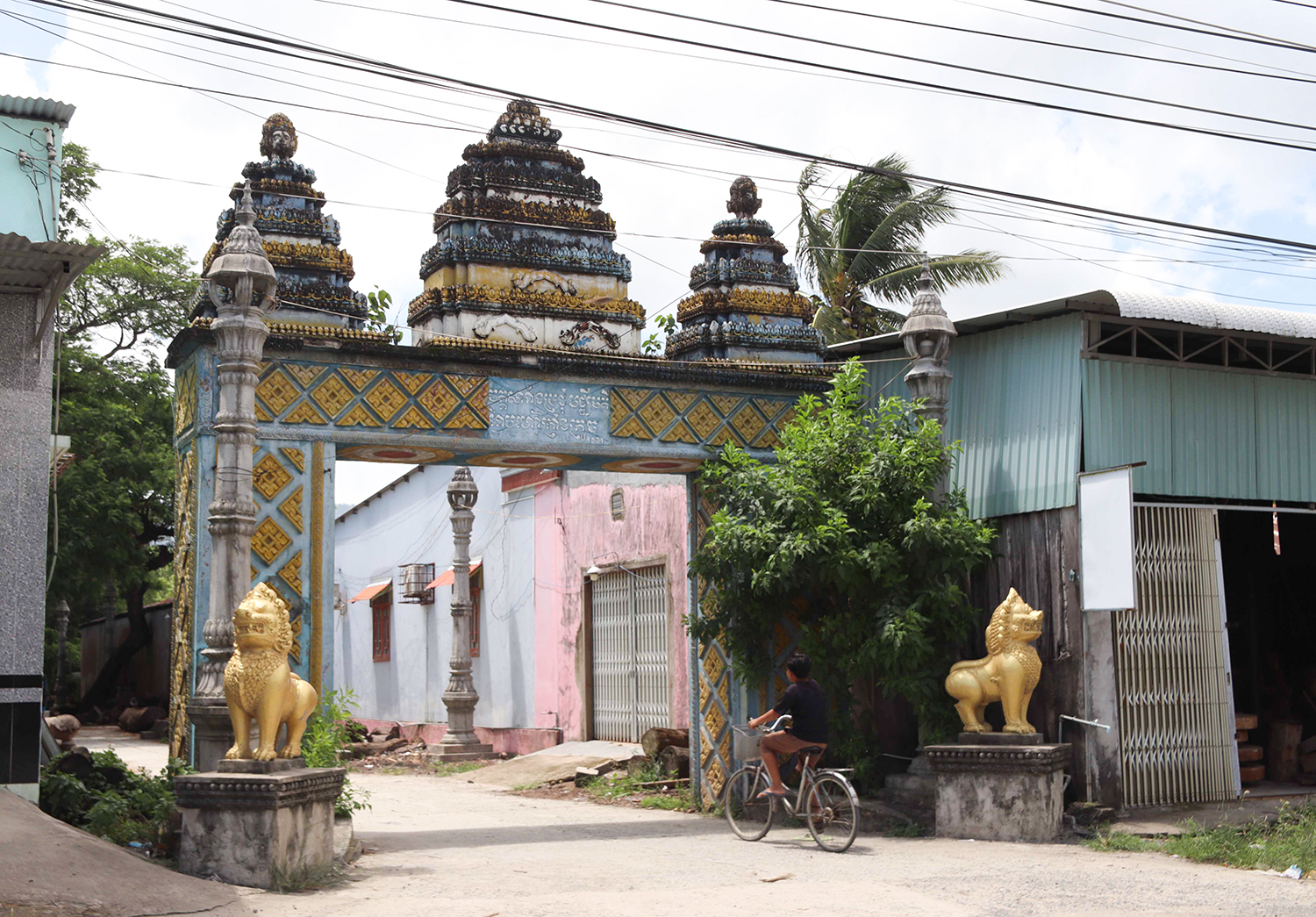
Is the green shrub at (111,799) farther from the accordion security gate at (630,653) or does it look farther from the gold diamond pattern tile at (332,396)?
the accordion security gate at (630,653)

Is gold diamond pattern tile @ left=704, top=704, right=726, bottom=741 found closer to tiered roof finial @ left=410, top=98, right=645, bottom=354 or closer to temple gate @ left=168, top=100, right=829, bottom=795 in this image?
temple gate @ left=168, top=100, right=829, bottom=795

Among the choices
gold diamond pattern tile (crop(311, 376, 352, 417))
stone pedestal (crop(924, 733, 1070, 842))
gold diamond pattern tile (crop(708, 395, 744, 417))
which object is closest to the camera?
stone pedestal (crop(924, 733, 1070, 842))

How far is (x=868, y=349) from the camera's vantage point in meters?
12.8

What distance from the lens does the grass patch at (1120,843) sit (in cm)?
939

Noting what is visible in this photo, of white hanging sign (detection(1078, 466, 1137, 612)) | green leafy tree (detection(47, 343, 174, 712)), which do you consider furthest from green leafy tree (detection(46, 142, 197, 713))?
white hanging sign (detection(1078, 466, 1137, 612))

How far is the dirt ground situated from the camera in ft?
24.3

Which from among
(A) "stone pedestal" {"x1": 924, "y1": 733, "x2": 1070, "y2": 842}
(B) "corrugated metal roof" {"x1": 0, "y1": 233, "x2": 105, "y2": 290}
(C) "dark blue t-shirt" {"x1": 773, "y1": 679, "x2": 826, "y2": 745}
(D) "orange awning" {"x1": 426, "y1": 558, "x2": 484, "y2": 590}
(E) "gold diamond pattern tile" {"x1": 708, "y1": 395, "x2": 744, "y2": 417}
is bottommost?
(A) "stone pedestal" {"x1": 924, "y1": 733, "x2": 1070, "y2": 842}

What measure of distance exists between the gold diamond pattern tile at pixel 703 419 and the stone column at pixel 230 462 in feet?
12.8

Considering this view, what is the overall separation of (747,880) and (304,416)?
15.7 feet

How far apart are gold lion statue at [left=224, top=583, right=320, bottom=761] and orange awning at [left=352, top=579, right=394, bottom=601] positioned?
1722 centimetres

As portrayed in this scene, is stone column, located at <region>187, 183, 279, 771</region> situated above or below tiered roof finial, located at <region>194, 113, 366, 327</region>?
below

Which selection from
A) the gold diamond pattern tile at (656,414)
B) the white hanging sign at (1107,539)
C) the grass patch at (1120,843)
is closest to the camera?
the grass patch at (1120,843)

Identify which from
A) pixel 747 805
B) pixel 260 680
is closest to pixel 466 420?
pixel 260 680

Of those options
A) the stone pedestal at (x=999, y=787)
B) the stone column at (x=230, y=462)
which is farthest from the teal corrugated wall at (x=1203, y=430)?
the stone column at (x=230, y=462)
